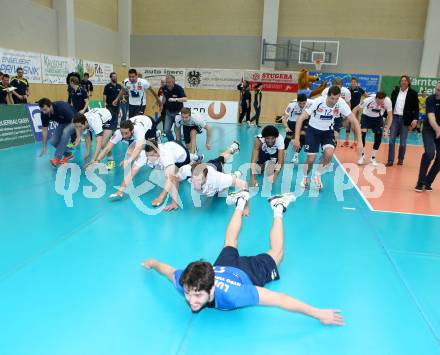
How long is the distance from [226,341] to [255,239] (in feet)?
6.17

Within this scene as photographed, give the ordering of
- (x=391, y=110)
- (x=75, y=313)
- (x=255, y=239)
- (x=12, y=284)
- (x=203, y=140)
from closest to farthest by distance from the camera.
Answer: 1. (x=75, y=313)
2. (x=12, y=284)
3. (x=255, y=239)
4. (x=391, y=110)
5. (x=203, y=140)

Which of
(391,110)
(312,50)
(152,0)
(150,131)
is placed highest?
(152,0)

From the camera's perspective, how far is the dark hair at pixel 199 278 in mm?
2566

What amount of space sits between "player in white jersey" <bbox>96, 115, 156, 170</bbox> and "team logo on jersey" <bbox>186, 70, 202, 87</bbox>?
13975 mm

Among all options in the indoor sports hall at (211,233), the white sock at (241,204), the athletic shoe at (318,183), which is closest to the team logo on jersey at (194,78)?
the indoor sports hall at (211,233)

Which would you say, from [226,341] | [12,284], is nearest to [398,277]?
[226,341]

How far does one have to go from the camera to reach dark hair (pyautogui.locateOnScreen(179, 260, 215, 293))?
257cm

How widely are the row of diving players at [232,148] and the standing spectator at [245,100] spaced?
936 centimetres

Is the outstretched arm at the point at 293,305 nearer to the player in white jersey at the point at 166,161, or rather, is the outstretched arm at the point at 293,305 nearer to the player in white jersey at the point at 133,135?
the player in white jersey at the point at 166,161

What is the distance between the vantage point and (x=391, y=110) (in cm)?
855

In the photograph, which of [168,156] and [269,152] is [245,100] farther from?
[168,156]

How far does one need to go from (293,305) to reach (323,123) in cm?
435

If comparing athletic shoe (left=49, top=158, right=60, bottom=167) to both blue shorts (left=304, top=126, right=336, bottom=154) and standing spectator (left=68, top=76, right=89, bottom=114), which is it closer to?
standing spectator (left=68, top=76, right=89, bottom=114)

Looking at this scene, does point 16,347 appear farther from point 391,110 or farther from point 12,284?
point 391,110
